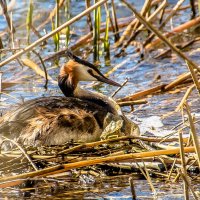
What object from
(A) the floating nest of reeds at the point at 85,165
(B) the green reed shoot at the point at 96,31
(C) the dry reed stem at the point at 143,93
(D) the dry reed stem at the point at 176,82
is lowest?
(A) the floating nest of reeds at the point at 85,165

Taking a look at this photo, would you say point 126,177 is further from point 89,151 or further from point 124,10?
point 124,10

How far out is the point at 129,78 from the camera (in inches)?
317

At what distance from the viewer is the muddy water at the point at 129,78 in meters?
4.67

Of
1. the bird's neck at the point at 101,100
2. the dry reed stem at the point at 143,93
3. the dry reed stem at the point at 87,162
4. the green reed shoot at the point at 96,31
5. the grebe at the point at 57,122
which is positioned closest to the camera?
the dry reed stem at the point at 87,162

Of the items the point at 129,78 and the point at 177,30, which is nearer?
the point at 129,78

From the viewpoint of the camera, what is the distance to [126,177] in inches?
189

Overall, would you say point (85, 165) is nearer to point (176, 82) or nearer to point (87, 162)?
point (87, 162)

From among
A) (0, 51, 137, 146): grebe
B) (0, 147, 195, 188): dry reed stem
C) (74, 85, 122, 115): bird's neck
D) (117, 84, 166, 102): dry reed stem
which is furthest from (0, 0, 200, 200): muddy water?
(0, 51, 137, 146): grebe

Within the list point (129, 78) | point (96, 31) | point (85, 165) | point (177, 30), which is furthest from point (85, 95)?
point (177, 30)

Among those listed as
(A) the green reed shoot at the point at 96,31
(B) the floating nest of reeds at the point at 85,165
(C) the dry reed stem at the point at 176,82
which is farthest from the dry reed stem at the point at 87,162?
(A) the green reed shoot at the point at 96,31

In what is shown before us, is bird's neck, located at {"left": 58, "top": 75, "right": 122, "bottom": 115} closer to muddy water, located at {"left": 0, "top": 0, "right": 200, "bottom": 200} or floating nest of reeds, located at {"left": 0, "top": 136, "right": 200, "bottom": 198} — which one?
muddy water, located at {"left": 0, "top": 0, "right": 200, "bottom": 200}

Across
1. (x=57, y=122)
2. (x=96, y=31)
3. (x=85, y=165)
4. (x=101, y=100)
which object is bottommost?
(x=85, y=165)

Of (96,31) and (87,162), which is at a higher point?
(96,31)

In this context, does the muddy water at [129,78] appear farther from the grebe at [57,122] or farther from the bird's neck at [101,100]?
the grebe at [57,122]
